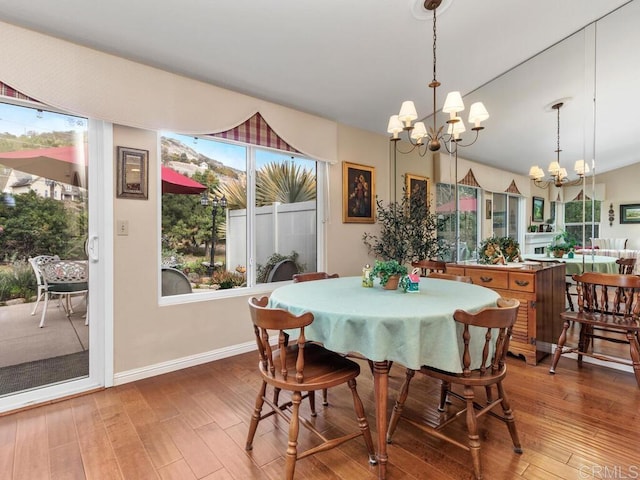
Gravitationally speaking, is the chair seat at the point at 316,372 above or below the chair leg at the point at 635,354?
above

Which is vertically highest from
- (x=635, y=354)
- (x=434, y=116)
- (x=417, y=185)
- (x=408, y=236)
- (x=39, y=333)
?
(x=434, y=116)

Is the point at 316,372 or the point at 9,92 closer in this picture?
the point at 316,372

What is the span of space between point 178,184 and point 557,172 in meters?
3.48

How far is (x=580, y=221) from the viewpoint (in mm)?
2994

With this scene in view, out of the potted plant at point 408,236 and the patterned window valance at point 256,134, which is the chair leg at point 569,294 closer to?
the potted plant at point 408,236

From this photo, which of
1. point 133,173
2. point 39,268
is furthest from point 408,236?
point 39,268

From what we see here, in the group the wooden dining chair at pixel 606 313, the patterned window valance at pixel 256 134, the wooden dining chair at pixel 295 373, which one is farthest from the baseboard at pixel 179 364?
the wooden dining chair at pixel 606 313

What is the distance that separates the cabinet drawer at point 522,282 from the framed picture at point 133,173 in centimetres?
324

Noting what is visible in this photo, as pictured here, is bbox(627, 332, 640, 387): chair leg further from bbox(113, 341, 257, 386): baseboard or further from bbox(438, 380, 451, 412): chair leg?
bbox(113, 341, 257, 386): baseboard

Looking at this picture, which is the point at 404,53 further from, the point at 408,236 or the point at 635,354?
the point at 635,354

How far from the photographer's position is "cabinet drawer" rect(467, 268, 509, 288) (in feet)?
10.0

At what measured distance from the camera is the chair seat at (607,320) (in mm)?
2426

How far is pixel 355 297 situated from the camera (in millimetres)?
1921

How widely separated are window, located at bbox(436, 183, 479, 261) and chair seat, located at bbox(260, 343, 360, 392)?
2.54 metres
